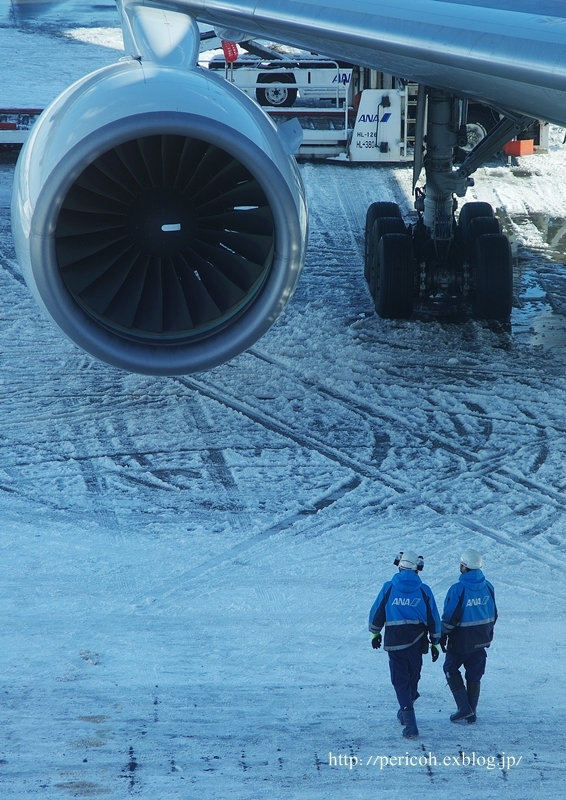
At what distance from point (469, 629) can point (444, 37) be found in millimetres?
3482

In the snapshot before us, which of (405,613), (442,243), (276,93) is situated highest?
(276,93)

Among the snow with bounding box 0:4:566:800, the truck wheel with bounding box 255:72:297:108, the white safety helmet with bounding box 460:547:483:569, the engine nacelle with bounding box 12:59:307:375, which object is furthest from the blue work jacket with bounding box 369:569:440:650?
the truck wheel with bounding box 255:72:297:108

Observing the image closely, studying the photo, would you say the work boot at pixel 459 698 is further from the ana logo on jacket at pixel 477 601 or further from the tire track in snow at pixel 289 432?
the tire track in snow at pixel 289 432

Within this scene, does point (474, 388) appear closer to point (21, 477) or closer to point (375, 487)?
point (375, 487)

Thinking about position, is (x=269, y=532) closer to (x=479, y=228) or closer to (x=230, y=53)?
(x=479, y=228)

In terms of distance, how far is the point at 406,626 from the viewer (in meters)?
4.40

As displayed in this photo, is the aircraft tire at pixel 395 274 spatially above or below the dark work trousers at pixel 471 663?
above

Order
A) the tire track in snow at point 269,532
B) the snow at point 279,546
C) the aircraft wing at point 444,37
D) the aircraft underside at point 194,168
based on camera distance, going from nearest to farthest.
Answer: the snow at point 279,546 → the aircraft wing at point 444,37 → the aircraft underside at point 194,168 → the tire track in snow at point 269,532

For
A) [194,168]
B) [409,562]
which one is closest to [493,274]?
[194,168]

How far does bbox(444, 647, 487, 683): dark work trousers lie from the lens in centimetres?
447

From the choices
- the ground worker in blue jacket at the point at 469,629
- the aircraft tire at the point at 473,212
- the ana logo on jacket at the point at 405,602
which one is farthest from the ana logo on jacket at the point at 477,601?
the aircraft tire at the point at 473,212

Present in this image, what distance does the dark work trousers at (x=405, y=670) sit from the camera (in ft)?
14.3

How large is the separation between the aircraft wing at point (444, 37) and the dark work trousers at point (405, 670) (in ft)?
9.60

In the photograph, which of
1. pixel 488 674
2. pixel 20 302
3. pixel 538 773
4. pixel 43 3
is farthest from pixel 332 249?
pixel 43 3
